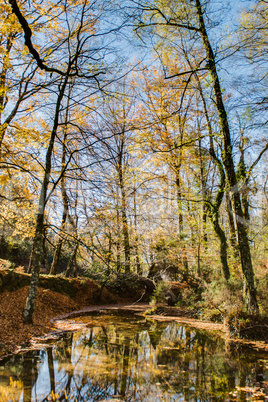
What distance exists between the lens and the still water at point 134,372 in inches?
124

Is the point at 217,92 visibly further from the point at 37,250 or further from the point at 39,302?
the point at 39,302

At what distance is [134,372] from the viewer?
3.86 metres

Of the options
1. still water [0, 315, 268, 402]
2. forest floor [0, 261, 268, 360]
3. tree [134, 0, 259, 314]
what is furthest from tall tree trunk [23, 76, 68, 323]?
tree [134, 0, 259, 314]

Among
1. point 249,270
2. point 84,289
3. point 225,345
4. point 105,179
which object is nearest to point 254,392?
point 225,345

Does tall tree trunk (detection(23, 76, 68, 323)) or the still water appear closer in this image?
the still water

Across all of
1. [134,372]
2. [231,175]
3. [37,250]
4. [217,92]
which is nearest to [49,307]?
[37,250]

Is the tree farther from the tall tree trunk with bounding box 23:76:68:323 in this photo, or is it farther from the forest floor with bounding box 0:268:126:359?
the forest floor with bounding box 0:268:126:359

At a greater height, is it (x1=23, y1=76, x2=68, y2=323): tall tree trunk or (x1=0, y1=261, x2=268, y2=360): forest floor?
(x1=23, y1=76, x2=68, y2=323): tall tree trunk

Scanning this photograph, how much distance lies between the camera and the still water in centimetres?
315

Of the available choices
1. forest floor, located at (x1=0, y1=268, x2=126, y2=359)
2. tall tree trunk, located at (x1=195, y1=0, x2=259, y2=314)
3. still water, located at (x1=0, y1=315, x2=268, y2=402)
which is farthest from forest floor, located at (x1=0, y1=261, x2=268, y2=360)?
tall tree trunk, located at (x1=195, y1=0, x2=259, y2=314)

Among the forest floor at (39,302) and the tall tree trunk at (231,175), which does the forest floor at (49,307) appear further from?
the tall tree trunk at (231,175)

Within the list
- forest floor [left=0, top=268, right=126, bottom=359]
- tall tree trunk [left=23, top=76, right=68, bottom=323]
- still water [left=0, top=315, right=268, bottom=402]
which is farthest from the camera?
tall tree trunk [left=23, top=76, right=68, bottom=323]

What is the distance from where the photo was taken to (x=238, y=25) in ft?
19.7

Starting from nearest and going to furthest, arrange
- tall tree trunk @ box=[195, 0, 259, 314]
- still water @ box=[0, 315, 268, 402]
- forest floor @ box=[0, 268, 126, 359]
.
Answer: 1. still water @ box=[0, 315, 268, 402]
2. forest floor @ box=[0, 268, 126, 359]
3. tall tree trunk @ box=[195, 0, 259, 314]
